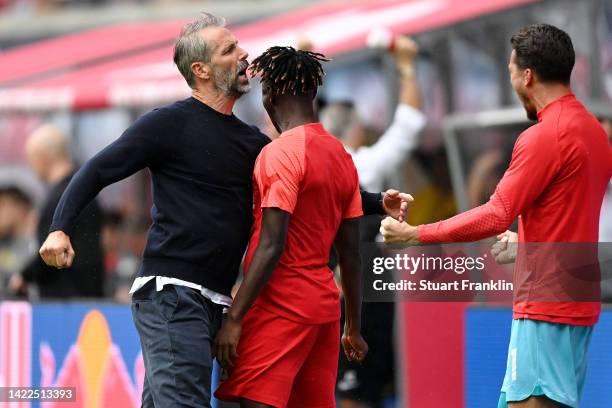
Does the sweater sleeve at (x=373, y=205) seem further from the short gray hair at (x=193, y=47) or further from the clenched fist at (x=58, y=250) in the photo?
the clenched fist at (x=58, y=250)

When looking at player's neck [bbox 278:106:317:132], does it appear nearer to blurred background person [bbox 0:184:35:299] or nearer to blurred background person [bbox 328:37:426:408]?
blurred background person [bbox 328:37:426:408]

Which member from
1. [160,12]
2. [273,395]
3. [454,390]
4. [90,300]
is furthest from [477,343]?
[160,12]

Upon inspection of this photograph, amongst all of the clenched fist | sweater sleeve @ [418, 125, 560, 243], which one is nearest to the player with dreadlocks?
sweater sleeve @ [418, 125, 560, 243]

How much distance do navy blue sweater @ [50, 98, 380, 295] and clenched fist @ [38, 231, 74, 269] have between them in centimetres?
6

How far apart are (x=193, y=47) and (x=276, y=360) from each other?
121 centimetres

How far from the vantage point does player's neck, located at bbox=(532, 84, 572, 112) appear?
4.64m

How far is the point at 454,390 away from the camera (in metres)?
5.89

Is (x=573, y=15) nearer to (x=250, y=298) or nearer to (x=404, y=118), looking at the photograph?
(x=404, y=118)

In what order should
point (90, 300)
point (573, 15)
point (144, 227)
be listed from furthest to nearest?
point (144, 227) < point (573, 15) < point (90, 300)

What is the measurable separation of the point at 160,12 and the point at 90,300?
7.41 metres

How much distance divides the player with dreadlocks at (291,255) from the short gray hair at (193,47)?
22 centimetres

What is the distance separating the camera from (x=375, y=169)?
6895 millimetres

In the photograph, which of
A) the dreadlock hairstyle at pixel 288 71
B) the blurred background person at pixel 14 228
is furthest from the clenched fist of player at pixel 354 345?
the blurred background person at pixel 14 228

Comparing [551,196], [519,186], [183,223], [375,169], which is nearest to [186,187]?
[183,223]
